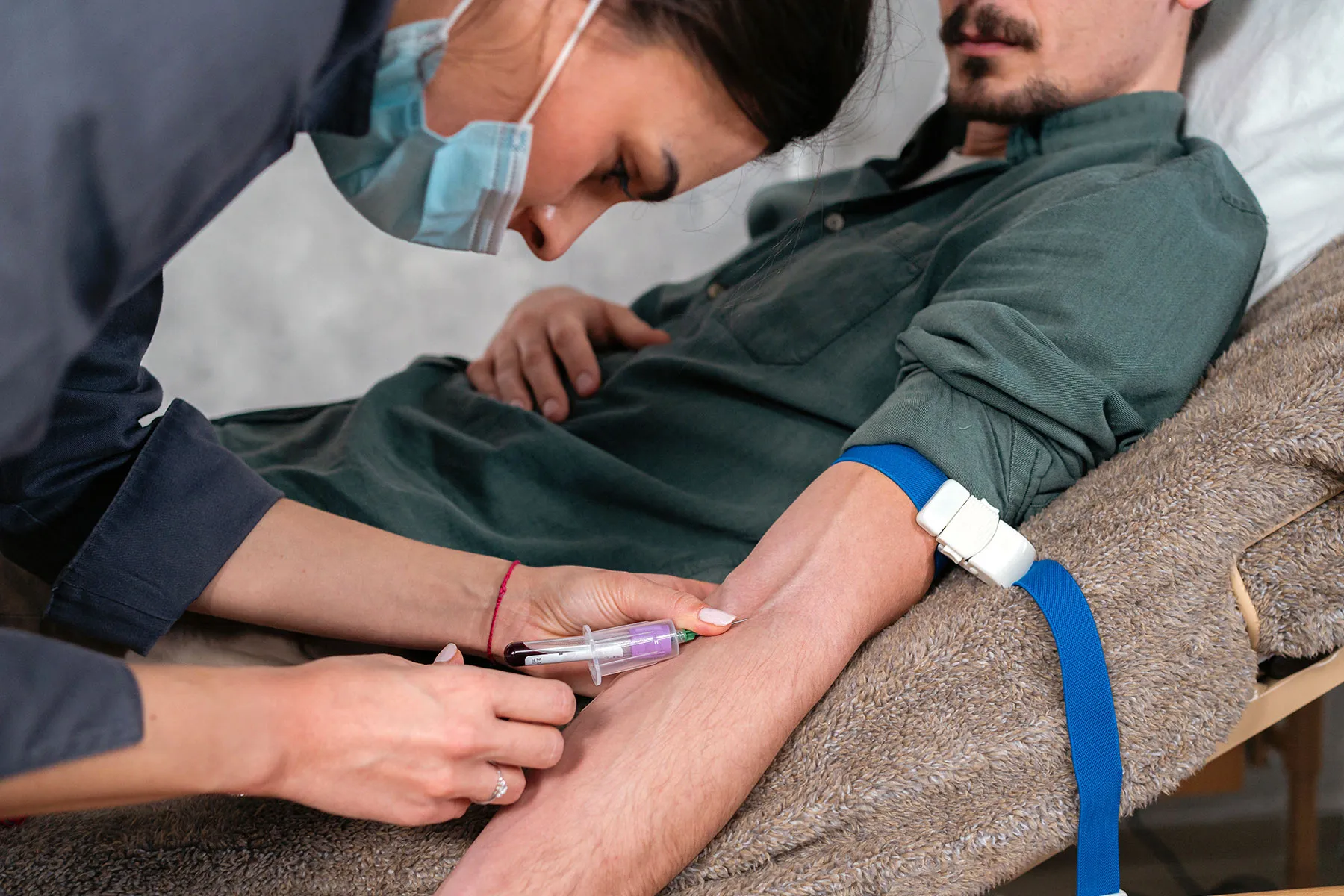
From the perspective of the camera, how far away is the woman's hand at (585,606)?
2.84ft

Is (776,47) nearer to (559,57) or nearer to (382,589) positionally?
(559,57)

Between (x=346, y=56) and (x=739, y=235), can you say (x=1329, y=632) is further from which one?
(x=739, y=235)

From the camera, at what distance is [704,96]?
82 centimetres

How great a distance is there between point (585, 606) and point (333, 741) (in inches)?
11.6

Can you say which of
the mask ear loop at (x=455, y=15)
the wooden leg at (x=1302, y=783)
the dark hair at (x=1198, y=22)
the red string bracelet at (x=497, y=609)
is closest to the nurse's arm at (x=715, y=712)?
the red string bracelet at (x=497, y=609)

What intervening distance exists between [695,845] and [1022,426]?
47 cm

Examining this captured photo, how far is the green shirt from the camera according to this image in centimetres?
92

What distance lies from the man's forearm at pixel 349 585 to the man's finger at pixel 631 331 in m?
0.57

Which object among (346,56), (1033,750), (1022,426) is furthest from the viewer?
(1022,426)

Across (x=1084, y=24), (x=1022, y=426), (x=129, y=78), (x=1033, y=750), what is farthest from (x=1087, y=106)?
(x=129, y=78)

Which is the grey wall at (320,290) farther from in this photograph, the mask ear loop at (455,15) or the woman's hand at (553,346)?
Result: the mask ear loop at (455,15)

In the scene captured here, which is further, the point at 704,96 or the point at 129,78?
the point at 704,96

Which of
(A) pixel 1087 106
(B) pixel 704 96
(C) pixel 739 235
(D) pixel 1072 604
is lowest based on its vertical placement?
(C) pixel 739 235

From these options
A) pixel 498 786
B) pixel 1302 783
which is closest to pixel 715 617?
pixel 498 786
